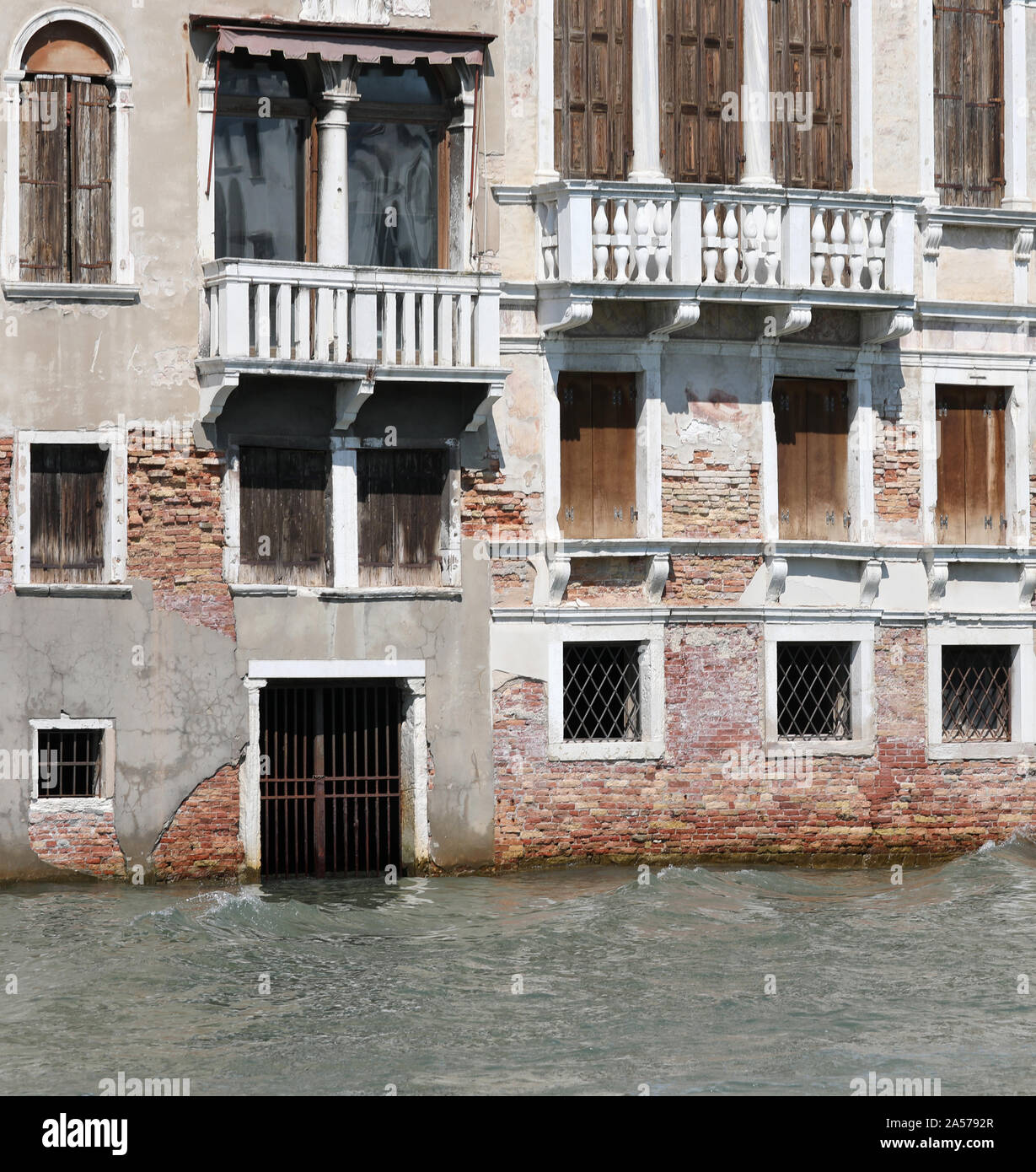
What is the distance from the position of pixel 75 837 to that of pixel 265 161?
255 inches

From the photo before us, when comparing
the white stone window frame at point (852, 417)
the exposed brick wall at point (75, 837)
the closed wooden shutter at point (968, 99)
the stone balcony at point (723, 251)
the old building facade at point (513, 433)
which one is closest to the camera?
the exposed brick wall at point (75, 837)

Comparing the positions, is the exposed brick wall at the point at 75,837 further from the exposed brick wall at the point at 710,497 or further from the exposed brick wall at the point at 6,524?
the exposed brick wall at the point at 710,497

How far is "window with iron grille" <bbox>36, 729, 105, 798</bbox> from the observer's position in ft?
63.8

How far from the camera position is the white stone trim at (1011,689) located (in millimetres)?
21812

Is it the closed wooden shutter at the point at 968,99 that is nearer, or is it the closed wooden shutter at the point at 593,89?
the closed wooden shutter at the point at 593,89

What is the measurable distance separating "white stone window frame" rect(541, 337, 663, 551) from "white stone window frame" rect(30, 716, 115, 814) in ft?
14.9

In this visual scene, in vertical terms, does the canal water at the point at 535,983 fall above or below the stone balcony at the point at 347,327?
below

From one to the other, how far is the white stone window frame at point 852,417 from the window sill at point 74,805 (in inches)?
273

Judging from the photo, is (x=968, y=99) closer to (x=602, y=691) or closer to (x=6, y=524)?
(x=602, y=691)

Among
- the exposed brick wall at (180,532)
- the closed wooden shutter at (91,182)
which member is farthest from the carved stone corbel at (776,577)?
the closed wooden shutter at (91,182)

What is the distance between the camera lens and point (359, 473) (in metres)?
20.4

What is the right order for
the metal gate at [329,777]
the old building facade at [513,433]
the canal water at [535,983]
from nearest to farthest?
the canal water at [535,983] < the old building facade at [513,433] < the metal gate at [329,777]

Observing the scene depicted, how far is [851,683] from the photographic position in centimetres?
2175

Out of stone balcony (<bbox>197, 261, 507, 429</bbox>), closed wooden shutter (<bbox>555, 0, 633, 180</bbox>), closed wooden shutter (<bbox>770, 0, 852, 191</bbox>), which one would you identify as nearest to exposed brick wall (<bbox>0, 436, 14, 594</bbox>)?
stone balcony (<bbox>197, 261, 507, 429</bbox>)
